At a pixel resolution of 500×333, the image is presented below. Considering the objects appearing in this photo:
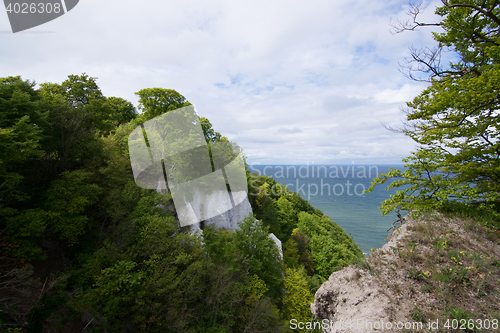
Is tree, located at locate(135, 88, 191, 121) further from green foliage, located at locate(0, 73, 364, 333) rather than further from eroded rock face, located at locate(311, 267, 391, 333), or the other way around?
eroded rock face, located at locate(311, 267, 391, 333)

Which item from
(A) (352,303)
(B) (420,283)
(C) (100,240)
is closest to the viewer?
(B) (420,283)

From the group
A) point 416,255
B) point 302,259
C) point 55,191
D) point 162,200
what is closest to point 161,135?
point 162,200

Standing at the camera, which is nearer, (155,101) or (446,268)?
(446,268)

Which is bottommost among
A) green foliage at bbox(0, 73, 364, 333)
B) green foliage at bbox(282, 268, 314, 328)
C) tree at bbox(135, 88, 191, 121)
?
green foliage at bbox(282, 268, 314, 328)

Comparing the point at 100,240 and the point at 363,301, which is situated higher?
the point at 363,301

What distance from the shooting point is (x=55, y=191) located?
12.6 meters

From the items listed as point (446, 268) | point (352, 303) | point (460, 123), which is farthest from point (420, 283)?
point (460, 123)

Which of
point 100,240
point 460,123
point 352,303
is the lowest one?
point 100,240

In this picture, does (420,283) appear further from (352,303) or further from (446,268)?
(352,303)

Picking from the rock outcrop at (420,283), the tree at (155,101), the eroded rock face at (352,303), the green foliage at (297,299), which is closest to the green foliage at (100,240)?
the green foliage at (297,299)

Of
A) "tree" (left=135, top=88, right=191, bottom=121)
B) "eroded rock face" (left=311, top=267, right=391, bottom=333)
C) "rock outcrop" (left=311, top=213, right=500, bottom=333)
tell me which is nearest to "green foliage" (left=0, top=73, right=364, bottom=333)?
"tree" (left=135, top=88, right=191, bottom=121)

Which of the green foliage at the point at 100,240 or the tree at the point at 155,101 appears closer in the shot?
the green foliage at the point at 100,240

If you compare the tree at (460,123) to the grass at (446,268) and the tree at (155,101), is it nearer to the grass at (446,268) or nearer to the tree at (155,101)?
the grass at (446,268)

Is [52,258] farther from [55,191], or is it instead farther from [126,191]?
[126,191]
